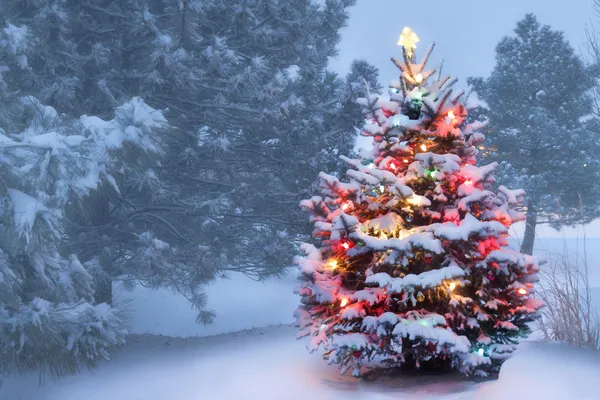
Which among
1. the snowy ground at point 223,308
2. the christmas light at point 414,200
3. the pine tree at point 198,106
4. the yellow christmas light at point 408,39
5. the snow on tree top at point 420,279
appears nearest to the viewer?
the snow on tree top at point 420,279

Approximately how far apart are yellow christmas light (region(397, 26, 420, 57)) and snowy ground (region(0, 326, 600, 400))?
3.28 metres

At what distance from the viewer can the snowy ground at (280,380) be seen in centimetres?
527

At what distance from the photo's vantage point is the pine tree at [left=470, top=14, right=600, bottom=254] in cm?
2334

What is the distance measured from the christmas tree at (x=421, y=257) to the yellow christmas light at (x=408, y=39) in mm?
342

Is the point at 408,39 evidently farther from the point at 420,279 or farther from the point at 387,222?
the point at 420,279

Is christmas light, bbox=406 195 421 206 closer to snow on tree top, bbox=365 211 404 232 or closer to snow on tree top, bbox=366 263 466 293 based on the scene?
snow on tree top, bbox=365 211 404 232

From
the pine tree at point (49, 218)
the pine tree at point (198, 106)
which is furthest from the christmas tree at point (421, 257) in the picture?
the pine tree at point (198, 106)

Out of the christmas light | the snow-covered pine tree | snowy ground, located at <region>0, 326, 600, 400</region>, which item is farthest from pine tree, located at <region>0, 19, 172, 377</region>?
the christmas light

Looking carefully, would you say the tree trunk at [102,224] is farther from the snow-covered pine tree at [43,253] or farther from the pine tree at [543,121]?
the pine tree at [543,121]

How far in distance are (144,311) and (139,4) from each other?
31.4 ft

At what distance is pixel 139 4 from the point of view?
10.9 metres

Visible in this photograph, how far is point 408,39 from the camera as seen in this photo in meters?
6.39

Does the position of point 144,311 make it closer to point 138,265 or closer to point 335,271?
point 138,265

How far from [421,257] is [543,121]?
1929 cm
